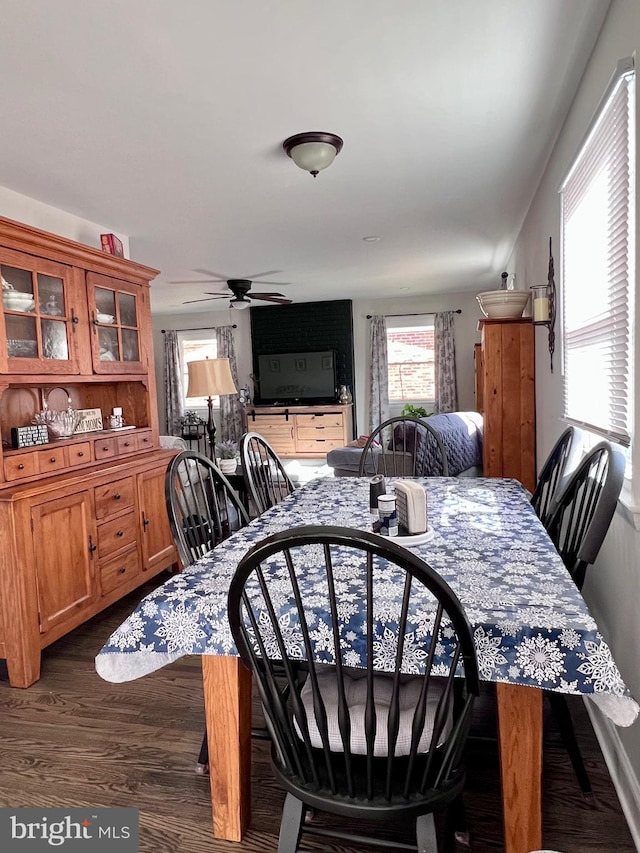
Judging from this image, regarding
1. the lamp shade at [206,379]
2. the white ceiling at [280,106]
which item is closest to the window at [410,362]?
the white ceiling at [280,106]

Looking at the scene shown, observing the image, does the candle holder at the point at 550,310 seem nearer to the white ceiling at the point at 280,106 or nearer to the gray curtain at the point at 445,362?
the white ceiling at the point at 280,106

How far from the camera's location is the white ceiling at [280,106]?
177cm

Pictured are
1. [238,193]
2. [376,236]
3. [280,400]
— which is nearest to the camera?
[238,193]

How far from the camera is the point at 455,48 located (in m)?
1.97

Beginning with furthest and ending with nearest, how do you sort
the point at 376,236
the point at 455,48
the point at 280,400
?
1. the point at 280,400
2. the point at 376,236
3. the point at 455,48

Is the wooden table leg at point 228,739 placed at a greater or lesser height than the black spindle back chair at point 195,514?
lesser

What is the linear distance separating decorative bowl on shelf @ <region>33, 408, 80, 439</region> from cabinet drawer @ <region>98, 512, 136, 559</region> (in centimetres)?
56

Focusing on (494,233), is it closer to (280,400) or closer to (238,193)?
(238,193)

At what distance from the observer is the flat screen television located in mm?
8461

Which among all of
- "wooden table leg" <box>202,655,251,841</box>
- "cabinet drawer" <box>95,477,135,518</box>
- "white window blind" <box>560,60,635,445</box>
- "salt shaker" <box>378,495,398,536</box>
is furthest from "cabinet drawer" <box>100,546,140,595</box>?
"white window blind" <box>560,60,635,445</box>

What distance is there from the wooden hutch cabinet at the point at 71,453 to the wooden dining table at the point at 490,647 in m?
1.26

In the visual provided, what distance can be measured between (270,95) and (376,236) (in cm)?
243

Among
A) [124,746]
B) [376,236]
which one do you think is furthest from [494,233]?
[124,746]

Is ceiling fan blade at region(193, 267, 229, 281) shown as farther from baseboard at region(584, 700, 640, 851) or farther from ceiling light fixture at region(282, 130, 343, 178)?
baseboard at region(584, 700, 640, 851)
